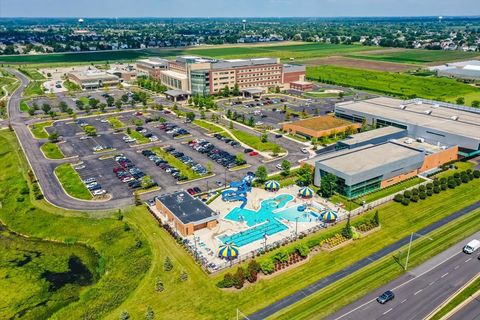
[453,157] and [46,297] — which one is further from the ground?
[453,157]

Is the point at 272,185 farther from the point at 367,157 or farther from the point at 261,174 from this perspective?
the point at 367,157

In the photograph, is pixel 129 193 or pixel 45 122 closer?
pixel 129 193

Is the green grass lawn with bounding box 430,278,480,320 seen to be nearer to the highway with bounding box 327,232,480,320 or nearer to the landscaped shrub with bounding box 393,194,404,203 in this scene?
the highway with bounding box 327,232,480,320

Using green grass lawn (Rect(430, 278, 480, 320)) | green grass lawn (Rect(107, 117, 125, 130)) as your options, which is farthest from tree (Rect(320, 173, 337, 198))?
green grass lawn (Rect(107, 117, 125, 130))

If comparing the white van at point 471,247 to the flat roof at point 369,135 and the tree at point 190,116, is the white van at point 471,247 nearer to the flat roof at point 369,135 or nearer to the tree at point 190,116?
the flat roof at point 369,135

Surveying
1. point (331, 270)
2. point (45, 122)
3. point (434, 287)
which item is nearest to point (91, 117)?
point (45, 122)

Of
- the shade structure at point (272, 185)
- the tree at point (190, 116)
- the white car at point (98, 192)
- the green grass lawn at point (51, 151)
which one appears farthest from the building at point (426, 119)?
the green grass lawn at point (51, 151)

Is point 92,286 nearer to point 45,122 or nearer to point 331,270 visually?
point 331,270
